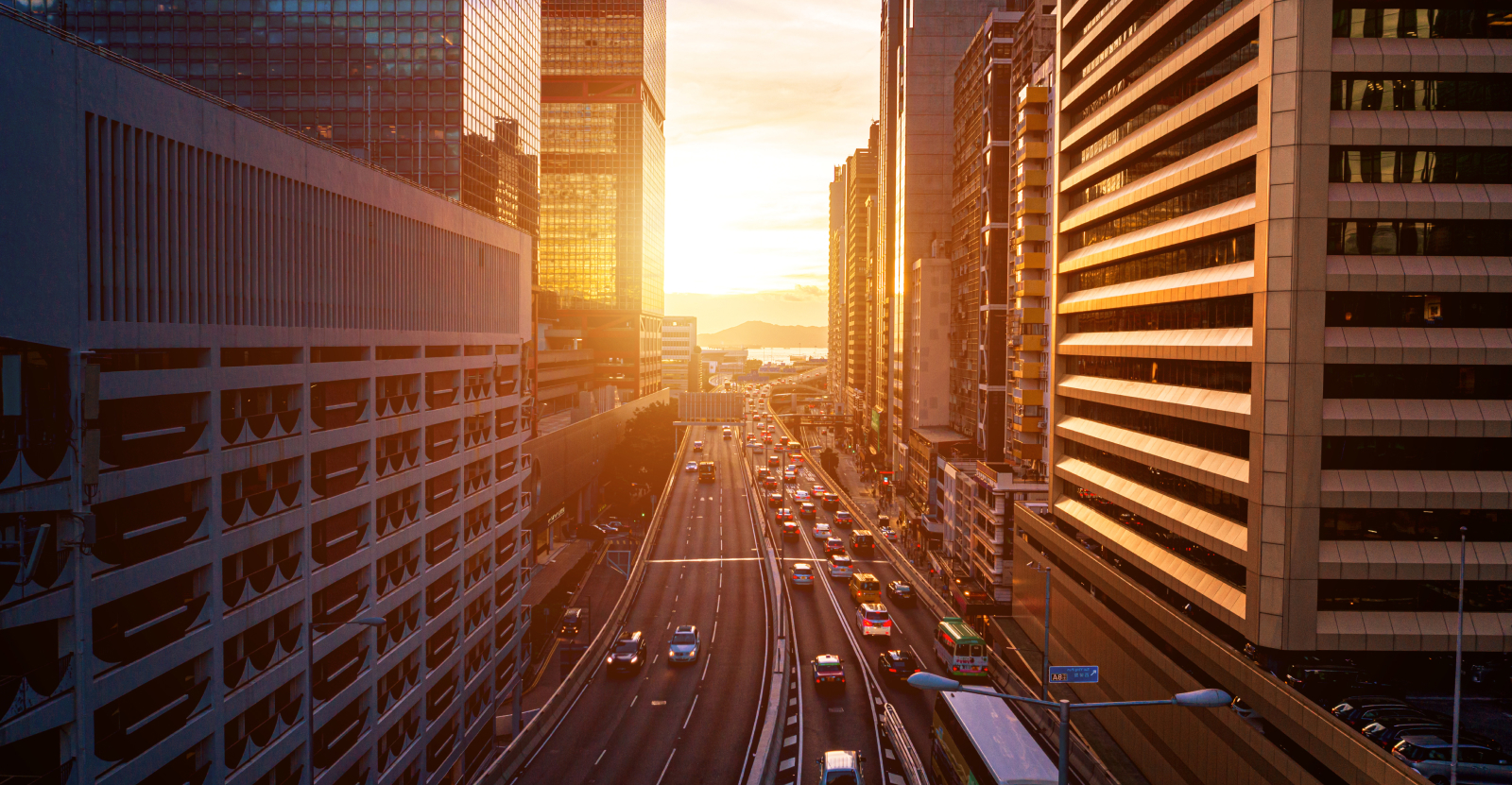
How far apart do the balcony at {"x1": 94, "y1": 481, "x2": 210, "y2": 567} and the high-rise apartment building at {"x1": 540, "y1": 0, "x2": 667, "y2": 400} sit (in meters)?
152

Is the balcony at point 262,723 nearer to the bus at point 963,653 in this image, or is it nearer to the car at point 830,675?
the car at point 830,675

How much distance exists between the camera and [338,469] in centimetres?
3022

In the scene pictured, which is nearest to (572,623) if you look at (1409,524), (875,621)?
(875,621)

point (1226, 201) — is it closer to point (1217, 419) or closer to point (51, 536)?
point (1217, 419)

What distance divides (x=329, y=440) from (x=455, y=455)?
37.0ft

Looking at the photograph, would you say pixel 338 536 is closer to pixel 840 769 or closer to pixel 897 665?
pixel 840 769

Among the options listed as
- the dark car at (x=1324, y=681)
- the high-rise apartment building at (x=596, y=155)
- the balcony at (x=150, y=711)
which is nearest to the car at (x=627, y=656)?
the balcony at (x=150, y=711)

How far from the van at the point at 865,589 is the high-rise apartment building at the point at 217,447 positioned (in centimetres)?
2899

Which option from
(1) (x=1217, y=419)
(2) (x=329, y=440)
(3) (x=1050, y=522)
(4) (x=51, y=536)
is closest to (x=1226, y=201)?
(1) (x=1217, y=419)

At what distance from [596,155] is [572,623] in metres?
141

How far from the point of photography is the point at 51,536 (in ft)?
56.2

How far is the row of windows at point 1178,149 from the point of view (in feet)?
93.4

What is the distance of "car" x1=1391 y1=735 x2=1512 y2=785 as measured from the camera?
65.1ft

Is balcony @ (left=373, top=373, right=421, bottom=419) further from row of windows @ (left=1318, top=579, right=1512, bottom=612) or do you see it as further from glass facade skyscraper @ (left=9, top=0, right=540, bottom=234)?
glass facade skyscraper @ (left=9, top=0, right=540, bottom=234)
